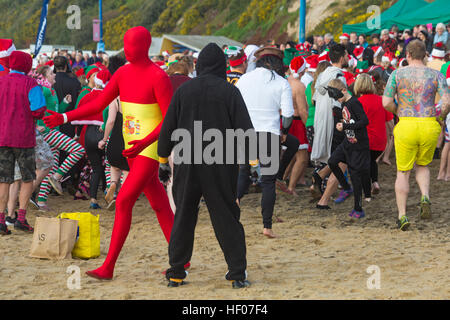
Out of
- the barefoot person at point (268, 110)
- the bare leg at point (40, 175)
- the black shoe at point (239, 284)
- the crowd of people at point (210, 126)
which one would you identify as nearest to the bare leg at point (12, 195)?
the crowd of people at point (210, 126)

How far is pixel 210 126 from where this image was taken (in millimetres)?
4996

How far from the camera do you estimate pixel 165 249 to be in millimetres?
6781

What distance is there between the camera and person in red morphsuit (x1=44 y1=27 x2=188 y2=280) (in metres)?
5.38

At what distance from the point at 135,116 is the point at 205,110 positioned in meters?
0.77

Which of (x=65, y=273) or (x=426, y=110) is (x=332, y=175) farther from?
(x=65, y=273)

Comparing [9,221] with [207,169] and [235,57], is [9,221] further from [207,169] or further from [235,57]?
[207,169]

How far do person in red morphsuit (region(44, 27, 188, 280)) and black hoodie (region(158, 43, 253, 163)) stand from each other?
318 mm

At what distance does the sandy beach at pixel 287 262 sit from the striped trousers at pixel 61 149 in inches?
15.2

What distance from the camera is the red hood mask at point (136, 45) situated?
5457 mm

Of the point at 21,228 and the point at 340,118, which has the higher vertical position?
the point at 340,118

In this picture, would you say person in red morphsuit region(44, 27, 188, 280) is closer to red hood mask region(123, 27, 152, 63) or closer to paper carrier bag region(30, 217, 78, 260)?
red hood mask region(123, 27, 152, 63)

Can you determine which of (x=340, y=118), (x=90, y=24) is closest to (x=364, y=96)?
(x=340, y=118)

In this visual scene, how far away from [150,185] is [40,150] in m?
3.18

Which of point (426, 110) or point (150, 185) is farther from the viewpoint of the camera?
point (426, 110)
